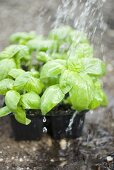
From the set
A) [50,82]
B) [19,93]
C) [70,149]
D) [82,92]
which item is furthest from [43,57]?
[70,149]

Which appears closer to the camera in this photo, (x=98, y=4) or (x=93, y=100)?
(x=93, y=100)

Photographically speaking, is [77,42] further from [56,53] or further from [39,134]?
[39,134]

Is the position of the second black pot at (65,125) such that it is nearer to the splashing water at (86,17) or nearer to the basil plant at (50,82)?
the basil plant at (50,82)

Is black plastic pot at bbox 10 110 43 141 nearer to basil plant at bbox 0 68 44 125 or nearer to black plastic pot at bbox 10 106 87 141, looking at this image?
black plastic pot at bbox 10 106 87 141

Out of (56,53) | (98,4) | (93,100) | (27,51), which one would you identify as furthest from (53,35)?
(98,4)

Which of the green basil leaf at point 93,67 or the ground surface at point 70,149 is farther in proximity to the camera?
the ground surface at point 70,149

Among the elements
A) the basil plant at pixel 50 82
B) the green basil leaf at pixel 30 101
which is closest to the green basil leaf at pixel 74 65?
Result: the basil plant at pixel 50 82
